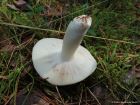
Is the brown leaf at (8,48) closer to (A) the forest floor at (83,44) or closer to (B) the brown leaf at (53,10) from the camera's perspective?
(A) the forest floor at (83,44)

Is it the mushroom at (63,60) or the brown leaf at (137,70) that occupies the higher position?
the mushroom at (63,60)

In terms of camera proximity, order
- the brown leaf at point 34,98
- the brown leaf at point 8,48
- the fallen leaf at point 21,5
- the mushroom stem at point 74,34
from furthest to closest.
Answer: the fallen leaf at point 21,5
the brown leaf at point 8,48
the brown leaf at point 34,98
the mushroom stem at point 74,34

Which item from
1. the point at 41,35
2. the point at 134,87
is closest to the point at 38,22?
the point at 41,35

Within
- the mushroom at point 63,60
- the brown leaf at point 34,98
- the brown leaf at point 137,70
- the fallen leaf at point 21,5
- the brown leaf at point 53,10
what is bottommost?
the brown leaf at point 34,98

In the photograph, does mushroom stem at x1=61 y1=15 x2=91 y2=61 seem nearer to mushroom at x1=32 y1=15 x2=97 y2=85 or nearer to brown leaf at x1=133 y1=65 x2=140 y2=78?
mushroom at x1=32 y1=15 x2=97 y2=85

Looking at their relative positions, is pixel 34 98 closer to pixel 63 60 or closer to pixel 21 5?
pixel 63 60

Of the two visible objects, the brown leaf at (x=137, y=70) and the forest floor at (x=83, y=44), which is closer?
the forest floor at (x=83, y=44)

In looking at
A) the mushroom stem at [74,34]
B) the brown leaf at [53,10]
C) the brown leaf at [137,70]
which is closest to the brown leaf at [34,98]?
the mushroom stem at [74,34]

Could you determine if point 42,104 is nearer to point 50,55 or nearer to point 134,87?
point 50,55
